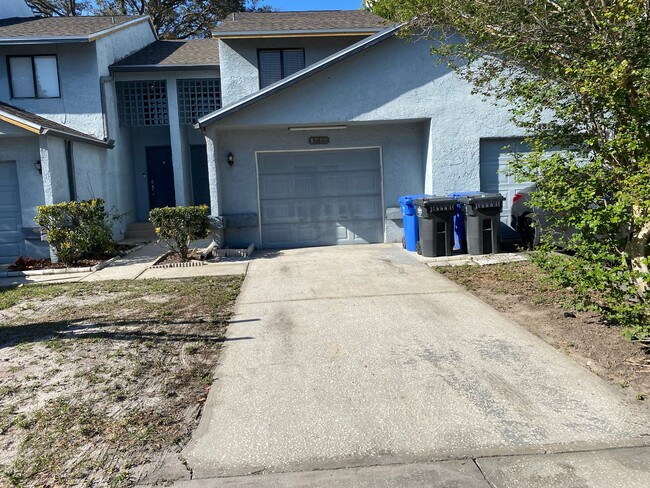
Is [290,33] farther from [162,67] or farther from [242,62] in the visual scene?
[162,67]

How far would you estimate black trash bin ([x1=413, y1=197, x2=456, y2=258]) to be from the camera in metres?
11.1

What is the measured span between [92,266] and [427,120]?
26.6ft

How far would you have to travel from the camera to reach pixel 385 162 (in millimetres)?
13375

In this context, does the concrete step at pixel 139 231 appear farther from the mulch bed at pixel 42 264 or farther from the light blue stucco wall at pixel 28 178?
the mulch bed at pixel 42 264

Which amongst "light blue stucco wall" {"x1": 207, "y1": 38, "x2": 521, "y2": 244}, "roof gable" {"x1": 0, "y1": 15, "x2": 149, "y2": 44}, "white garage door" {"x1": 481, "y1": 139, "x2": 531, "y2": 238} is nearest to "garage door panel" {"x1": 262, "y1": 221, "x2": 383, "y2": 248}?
"light blue stucco wall" {"x1": 207, "y1": 38, "x2": 521, "y2": 244}

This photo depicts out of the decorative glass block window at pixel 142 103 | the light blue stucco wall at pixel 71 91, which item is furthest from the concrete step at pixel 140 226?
the decorative glass block window at pixel 142 103

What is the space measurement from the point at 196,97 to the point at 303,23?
3.97m

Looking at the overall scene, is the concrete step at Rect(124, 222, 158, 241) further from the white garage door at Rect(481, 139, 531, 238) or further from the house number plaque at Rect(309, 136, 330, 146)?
the white garage door at Rect(481, 139, 531, 238)

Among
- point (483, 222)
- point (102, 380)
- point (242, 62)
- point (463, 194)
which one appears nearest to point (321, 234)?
point (463, 194)

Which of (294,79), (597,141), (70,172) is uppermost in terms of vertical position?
(294,79)

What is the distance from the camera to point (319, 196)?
13.5 meters

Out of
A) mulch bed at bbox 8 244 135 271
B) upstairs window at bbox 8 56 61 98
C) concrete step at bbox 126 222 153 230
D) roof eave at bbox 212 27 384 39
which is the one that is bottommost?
mulch bed at bbox 8 244 135 271

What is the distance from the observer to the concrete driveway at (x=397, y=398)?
11.8 feet

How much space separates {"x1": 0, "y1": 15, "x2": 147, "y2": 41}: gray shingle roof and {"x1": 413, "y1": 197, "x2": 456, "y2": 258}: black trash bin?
10655 millimetres
